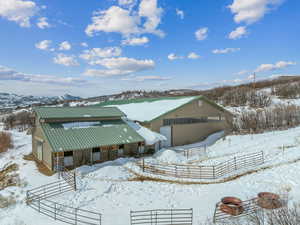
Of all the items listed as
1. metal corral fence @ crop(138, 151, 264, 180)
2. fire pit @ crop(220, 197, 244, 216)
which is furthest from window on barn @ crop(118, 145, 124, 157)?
fire pit @ crop(220, 197, 244, 216)

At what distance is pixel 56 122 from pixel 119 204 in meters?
12.2

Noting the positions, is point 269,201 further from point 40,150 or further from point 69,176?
point 40,150

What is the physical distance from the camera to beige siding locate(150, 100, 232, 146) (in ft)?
82.1

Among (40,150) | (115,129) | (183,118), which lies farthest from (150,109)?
(40,150)

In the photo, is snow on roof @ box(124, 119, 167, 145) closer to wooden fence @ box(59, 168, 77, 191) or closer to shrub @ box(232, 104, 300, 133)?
wooden fence @ box(59, 168, 77, 191)

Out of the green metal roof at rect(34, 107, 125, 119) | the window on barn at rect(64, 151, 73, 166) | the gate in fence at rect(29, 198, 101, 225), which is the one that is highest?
the green metal roof at rect(34, 107, 125, 119)

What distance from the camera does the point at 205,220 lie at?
9672 millimetres

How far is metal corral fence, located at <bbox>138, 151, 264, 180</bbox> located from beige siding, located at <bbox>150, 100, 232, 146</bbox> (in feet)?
23.0

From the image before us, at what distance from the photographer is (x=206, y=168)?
1712 centimetres

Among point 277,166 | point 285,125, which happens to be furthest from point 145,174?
point 285,125

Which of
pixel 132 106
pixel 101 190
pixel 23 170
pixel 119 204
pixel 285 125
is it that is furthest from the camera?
pixel 132 106

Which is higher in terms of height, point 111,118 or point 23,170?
point 111,118

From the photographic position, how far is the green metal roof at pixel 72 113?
19.9 m

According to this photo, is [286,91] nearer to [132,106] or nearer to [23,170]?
[132,106]
